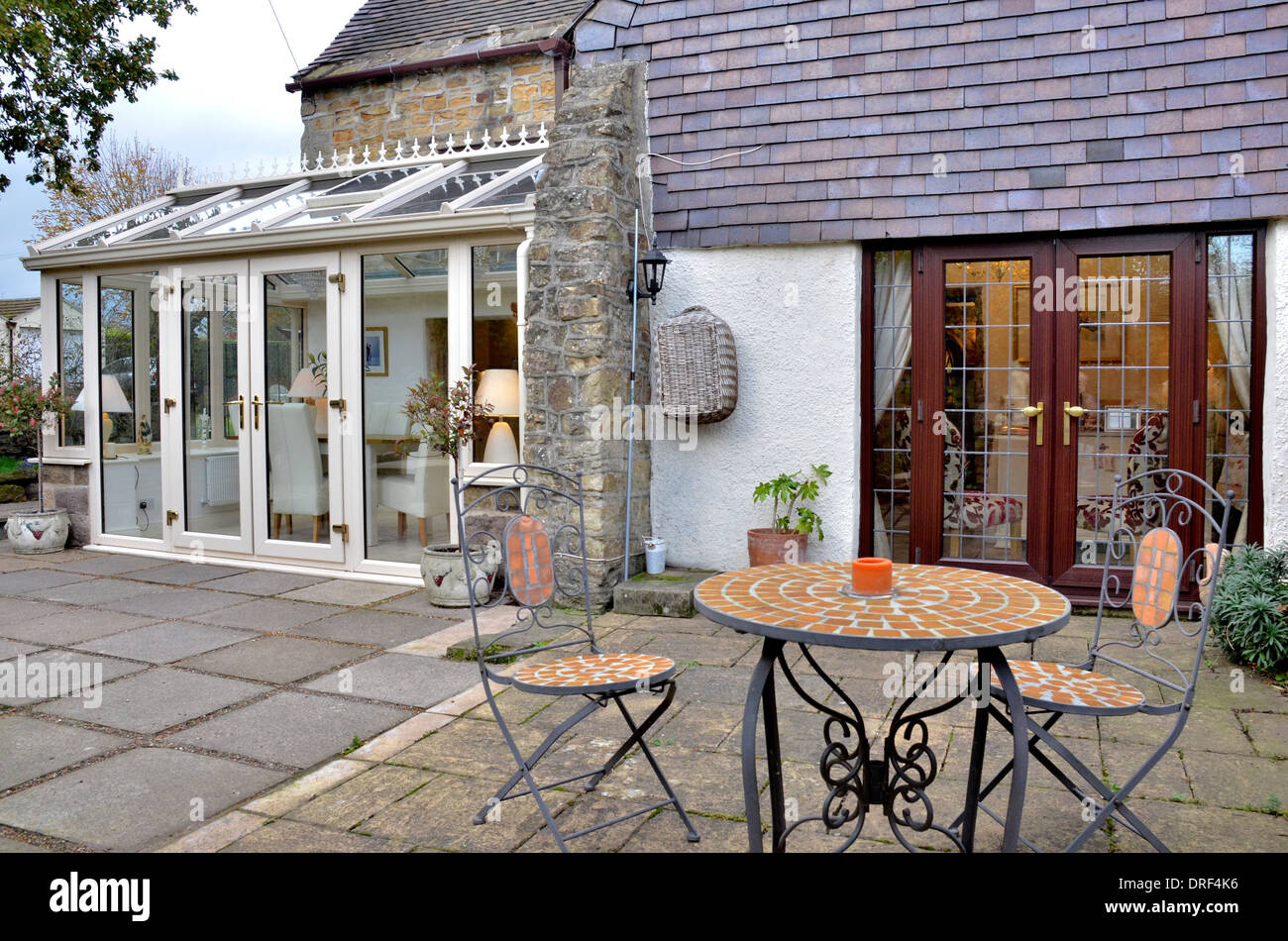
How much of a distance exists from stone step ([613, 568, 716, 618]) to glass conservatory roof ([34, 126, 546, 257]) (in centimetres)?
252

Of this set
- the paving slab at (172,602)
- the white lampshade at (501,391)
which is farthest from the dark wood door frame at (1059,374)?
the paving slab at (172,602)

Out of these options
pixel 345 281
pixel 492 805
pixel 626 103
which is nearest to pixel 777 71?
pixel 626 103

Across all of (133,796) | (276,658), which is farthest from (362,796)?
(276,658)

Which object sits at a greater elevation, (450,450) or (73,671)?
(450,450)

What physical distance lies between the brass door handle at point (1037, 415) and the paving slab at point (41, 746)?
4912 millimetres

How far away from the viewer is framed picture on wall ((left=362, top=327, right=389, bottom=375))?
640 centimetres

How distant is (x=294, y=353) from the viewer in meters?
6.70

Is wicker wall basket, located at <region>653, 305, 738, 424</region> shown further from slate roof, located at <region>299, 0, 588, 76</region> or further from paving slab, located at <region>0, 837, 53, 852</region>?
slate roof, located at <region>299, 0, 588, 76</region>

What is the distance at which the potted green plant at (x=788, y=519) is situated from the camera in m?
5.61

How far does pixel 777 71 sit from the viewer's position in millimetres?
5898

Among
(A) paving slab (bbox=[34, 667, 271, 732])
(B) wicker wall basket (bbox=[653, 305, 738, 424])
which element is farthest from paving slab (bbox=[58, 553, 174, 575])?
(B) wicker wall basket (bbox=[653, 305, 738, 424])

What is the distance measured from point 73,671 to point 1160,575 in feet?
14.9

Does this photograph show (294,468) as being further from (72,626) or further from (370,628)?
(370,628)

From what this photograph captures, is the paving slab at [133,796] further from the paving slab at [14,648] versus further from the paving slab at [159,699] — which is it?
the paving slab at [14,648]
